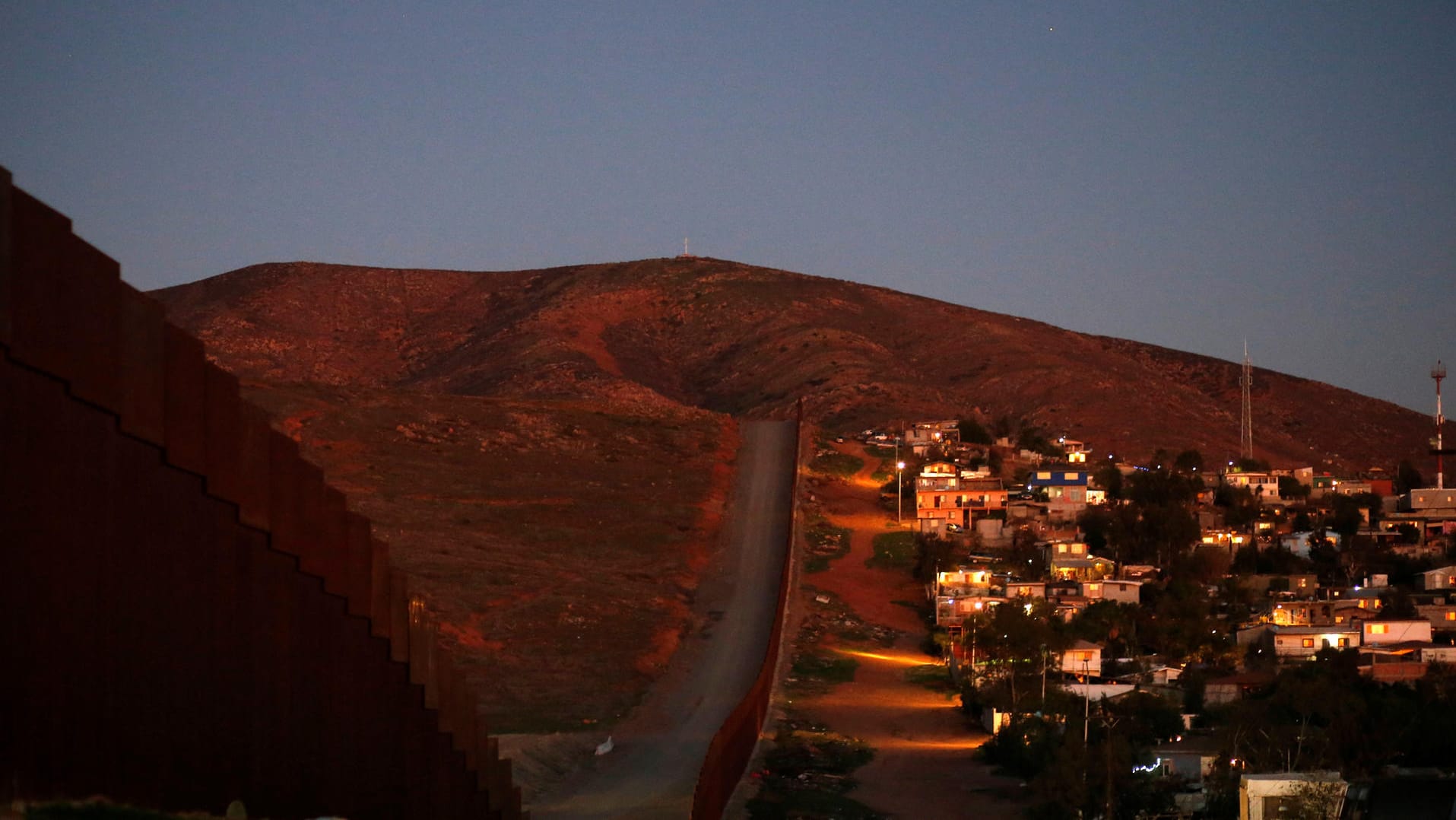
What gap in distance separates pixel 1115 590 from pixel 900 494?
47.5 ft

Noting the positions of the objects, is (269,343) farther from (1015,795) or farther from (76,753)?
(76,753)

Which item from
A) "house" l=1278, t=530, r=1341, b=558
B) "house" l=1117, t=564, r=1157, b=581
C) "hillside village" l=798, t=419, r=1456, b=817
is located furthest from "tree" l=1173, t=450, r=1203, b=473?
"house" l=1117, t=564, r=1157, b=581

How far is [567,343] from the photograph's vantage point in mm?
146375

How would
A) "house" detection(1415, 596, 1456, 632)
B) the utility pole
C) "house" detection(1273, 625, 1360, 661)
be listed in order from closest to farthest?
"house" detection(1273, 625, 1360, 661), "house" detection(1415, 596, 1456, 632), the utility pole

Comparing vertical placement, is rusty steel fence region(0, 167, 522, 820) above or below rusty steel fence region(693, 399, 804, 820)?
above

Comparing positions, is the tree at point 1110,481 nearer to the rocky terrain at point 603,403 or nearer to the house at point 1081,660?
the rocky terrain at point 603,403

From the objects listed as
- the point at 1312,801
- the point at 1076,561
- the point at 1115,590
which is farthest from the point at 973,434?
the point at 1312,801

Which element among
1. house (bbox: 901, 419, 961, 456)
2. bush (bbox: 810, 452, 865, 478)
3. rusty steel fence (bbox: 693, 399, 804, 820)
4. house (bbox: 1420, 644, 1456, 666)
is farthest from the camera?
house (bbox: 901, 419, 961, 456)

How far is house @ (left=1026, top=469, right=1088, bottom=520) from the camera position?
71625 mm

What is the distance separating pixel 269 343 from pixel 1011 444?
9062 cm

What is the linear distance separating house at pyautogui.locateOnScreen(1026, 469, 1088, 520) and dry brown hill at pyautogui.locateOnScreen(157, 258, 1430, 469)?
3445 centimetres

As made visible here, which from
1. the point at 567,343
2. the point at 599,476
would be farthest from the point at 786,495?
the point at 567,343

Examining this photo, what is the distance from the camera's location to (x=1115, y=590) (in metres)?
55.5

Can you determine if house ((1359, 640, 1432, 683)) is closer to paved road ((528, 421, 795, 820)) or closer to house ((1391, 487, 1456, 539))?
paved road ((528, 421, 795, 820))
